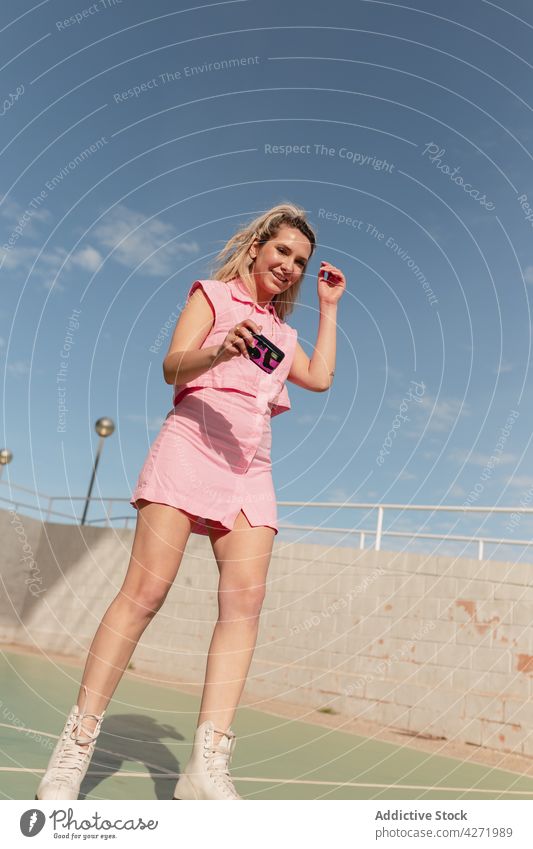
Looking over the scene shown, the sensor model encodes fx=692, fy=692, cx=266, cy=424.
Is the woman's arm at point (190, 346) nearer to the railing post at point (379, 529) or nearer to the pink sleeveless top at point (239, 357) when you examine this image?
the pink sleeveless top at point (239, 357)

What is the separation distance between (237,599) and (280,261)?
119 centimetres

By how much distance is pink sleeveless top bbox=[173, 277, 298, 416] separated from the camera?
2.33m

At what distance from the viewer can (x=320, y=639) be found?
877cm

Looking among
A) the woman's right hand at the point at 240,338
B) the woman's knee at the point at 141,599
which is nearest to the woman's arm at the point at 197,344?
the woman's right hand at the point at 240,338

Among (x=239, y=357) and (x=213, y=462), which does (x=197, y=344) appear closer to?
(x=239, y=357)

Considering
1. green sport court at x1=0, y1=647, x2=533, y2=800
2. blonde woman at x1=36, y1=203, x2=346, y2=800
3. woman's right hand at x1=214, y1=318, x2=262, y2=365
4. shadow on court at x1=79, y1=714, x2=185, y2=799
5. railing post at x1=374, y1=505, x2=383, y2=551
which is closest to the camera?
woman's right hand at x1=214, y1=318, x2=262, y2=365

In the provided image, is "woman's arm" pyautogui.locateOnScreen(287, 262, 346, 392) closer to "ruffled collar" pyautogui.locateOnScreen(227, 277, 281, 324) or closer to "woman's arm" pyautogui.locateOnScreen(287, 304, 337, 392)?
"woman's arm" pyautogui.locateOnScreen(287, 304, 337, 392)

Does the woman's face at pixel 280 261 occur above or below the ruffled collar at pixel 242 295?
above

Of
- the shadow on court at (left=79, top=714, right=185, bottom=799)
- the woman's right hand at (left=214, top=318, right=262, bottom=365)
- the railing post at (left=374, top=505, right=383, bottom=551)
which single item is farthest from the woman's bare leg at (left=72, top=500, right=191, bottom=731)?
the railing post at (left=374, top=505, right=383, bottom=551)

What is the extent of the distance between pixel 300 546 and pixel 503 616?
11.1ft

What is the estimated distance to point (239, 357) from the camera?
93.3 inches

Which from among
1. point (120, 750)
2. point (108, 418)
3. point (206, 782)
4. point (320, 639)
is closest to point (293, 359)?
point (206, 782)

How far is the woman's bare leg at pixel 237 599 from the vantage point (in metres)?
2.17
